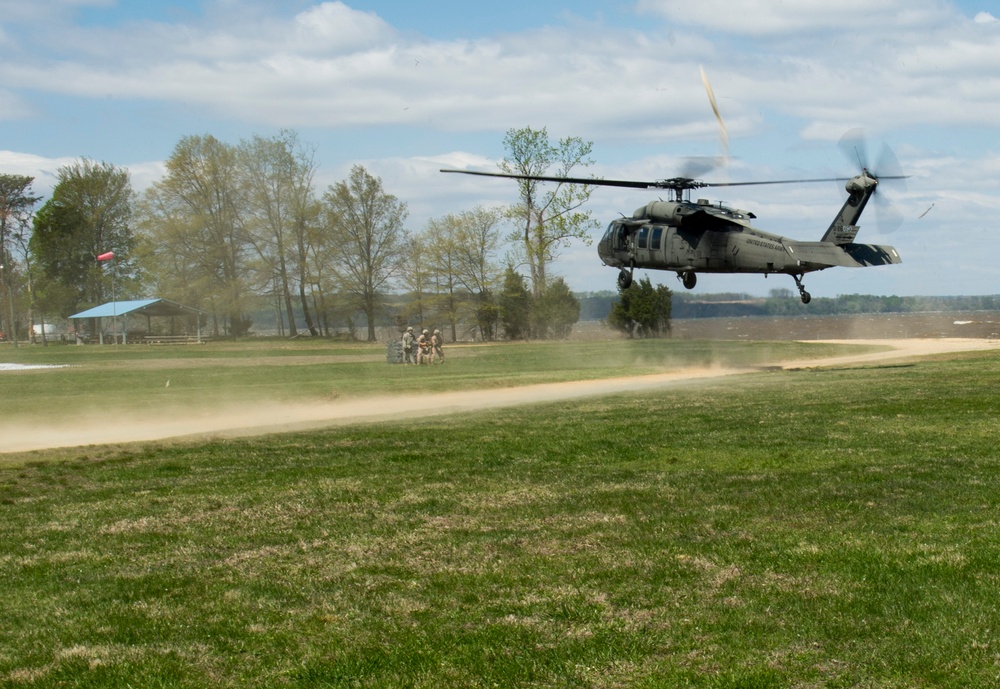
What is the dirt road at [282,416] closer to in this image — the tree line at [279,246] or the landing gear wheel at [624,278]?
the landing gear wheel at [624,278]

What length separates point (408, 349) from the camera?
1603 inches

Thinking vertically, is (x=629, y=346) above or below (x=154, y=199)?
below

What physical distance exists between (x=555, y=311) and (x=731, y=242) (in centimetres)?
3106

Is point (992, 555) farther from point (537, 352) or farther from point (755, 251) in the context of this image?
point (537, 352)

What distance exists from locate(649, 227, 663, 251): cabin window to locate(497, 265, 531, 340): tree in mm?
31324

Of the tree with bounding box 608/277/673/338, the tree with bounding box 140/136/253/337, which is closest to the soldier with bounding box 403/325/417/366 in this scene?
the tree with bounding box 140/136/253/337

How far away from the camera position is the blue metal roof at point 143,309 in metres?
73.6

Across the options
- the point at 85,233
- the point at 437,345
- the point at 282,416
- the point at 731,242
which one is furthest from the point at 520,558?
the point at 85,233

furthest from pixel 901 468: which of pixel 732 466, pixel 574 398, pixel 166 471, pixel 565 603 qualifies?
pixel 574 398

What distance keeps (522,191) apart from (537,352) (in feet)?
58.7

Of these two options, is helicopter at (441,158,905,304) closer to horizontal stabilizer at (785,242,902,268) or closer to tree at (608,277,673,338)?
horizontal stabilizer at (785,242,902,268)

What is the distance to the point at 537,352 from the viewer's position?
→ 47.3 metres

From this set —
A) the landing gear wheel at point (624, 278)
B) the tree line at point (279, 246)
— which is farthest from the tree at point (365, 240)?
the landing gear wheel at point (624, 278)

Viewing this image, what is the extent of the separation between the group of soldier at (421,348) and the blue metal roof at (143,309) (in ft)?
118
